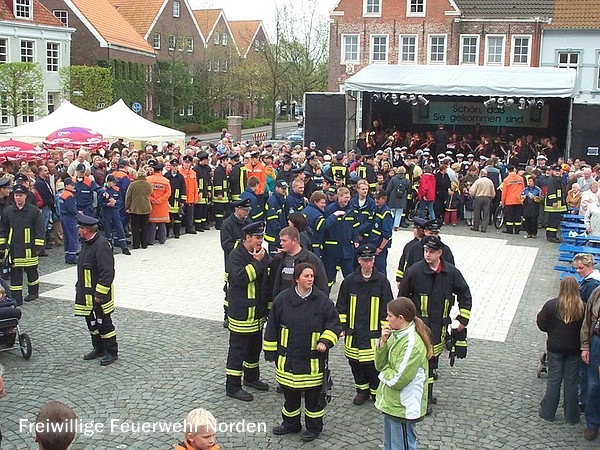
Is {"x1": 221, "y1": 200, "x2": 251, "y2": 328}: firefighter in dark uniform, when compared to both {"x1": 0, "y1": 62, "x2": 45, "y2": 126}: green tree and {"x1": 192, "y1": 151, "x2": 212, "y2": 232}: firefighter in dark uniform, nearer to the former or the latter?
{"x1": 192, "y1": 151, "x2": 212, "y2": 232}: firefighter in dark uniform

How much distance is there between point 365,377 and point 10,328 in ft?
14.7

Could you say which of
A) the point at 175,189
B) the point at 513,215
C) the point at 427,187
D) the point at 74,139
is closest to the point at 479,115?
the point at 427,187

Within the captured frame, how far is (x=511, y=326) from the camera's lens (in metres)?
11.1

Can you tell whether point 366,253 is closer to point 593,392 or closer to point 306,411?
point 306,411

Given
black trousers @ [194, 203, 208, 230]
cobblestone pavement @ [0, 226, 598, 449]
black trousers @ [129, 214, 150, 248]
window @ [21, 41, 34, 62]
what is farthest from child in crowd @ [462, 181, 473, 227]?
window @ [21, 41, 34, 62]

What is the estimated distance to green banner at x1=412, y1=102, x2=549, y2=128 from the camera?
29.3 meters

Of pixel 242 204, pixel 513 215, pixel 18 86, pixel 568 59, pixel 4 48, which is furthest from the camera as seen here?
pixel 4 48

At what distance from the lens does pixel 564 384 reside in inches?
297

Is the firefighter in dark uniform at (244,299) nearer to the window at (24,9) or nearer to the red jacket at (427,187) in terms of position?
the red jacket at (427,187)

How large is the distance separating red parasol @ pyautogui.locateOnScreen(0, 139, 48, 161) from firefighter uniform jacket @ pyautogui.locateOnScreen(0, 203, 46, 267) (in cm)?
799

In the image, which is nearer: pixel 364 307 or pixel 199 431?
pixel 199 431

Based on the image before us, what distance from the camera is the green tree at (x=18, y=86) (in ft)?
111

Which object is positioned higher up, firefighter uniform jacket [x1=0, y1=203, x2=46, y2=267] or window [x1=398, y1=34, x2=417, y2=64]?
window [x1=398, y1=34, x2=417, y2=64]

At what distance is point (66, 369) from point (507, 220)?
549 inches
